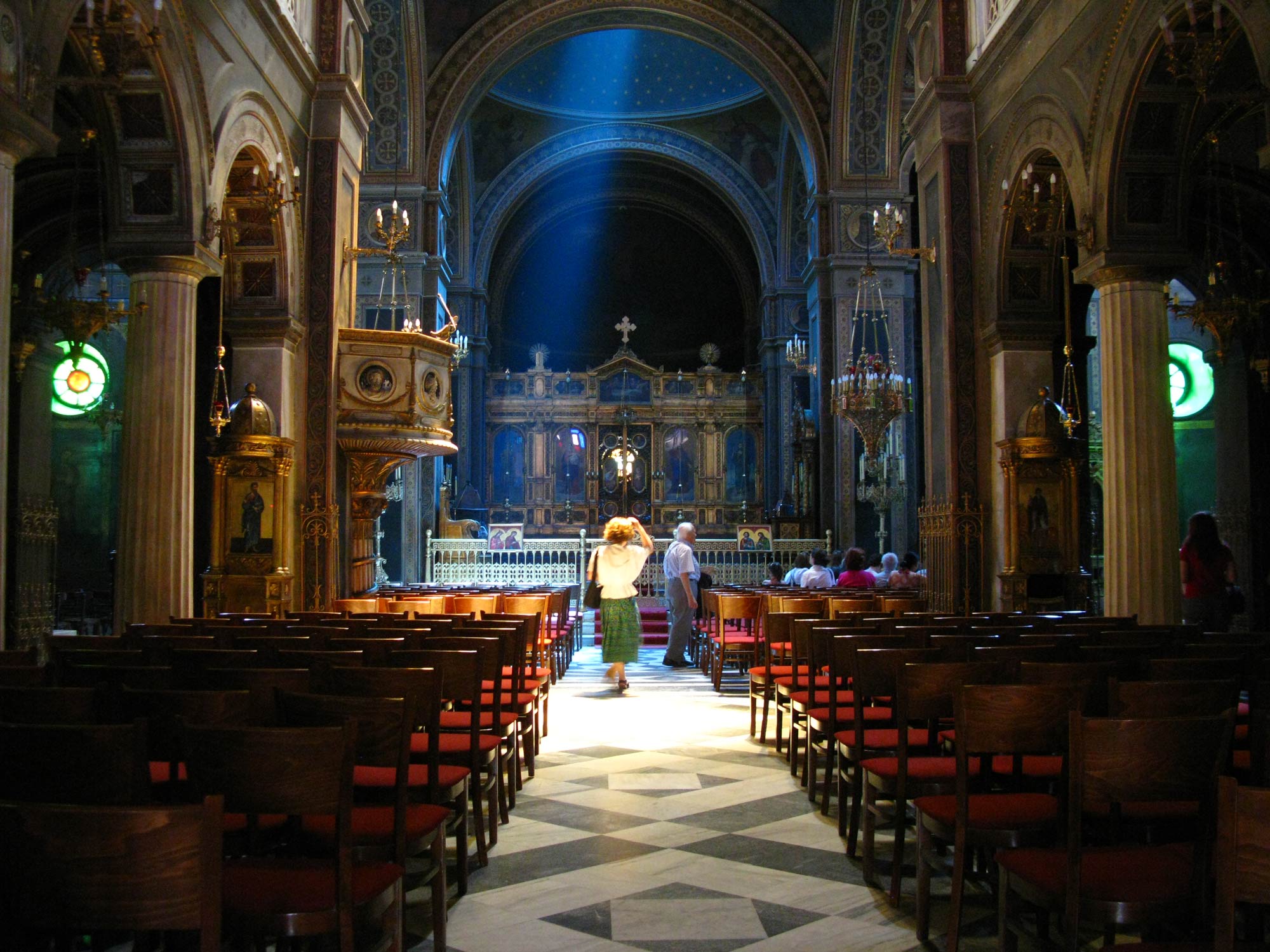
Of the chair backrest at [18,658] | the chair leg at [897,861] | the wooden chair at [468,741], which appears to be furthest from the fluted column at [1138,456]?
the chair backrest at [18,658]

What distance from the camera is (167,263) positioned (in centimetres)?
927

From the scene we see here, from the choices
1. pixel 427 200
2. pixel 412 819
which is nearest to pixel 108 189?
pixel 412 819

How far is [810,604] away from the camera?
336 inches

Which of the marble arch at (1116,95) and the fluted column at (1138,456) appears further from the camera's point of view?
the fluted column at (1138,456)

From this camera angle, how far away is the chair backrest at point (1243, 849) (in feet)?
6.70

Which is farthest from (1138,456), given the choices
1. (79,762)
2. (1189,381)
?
(1189,381)

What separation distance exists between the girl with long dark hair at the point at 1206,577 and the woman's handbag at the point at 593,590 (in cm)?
507

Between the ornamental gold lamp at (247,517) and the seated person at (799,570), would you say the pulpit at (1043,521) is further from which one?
the ornamental gold lamp at (247,517)

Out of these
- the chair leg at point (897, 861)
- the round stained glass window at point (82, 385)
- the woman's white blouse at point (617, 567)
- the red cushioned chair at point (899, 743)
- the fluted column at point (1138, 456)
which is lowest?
the chair leg at point (897, 861)

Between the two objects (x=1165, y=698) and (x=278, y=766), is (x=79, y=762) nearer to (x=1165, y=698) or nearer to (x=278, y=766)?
(x=278, y=766)

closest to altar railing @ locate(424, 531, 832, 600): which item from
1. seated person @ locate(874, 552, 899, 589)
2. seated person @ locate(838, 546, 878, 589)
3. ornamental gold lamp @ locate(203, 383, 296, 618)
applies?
seated person @ locate(874, 552, 899, 589)

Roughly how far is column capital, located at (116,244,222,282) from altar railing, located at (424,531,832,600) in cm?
992

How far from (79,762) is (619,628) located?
7.84m

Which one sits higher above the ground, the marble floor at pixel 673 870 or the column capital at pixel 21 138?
the column capital at pixel 21 138
